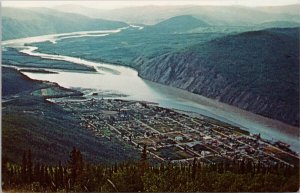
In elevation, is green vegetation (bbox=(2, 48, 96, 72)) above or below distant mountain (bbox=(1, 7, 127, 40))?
below

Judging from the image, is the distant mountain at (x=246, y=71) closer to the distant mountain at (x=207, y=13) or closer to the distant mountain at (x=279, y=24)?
the distant mountain at (x=279, y=24)

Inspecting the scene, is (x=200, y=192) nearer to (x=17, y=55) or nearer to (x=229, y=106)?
(x=229, y=106)

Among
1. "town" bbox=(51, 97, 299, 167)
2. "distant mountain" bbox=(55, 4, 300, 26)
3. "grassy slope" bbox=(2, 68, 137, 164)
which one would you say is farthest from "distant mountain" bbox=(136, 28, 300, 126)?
"grassy slope" bbox=(2, 68, 137, 164)

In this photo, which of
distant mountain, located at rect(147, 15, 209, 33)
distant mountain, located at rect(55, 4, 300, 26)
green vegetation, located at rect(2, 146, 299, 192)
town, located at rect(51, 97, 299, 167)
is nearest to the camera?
green vegetation, located at rect(2, 146, 299, 192)

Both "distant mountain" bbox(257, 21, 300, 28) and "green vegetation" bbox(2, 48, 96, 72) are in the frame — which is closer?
"green vegetation" bbox(2, 48, 96, 72)

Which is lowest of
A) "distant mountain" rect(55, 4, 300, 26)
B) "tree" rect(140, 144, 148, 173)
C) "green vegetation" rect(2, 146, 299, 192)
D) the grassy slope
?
"green vegetation" rect(2, 146, 299, 192)

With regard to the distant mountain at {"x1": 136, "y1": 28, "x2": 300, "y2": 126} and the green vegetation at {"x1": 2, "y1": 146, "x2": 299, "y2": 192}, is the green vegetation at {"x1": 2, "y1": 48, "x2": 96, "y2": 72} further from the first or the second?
the green vegetation at {"x1": 2, "y1": 146, "x2": 299, "y2": 192}

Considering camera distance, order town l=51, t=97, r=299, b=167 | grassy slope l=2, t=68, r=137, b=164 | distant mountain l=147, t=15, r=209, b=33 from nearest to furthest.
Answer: grassy slope l=2, t=68, r=137, b=164 < town l=51, t=97, r=299, b=167 < distant mountain l=147, t=15, r=209, b=33
